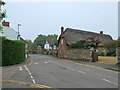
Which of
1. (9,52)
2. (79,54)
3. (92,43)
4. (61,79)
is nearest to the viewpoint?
(61,79)

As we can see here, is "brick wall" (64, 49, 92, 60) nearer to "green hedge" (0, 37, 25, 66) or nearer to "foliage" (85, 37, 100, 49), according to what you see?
"foliage" (85, 37, 100, 49)

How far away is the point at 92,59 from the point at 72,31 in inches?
812

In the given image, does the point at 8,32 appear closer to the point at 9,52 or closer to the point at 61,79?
the point at 9,52

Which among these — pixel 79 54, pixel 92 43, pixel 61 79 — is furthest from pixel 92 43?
pixel 61 79

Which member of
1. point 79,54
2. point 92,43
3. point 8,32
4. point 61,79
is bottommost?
point 61,79

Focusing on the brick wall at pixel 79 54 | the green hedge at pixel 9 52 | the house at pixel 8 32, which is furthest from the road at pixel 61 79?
the house at pixel 8 32

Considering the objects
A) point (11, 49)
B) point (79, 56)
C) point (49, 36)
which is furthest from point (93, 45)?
point (49, 36)

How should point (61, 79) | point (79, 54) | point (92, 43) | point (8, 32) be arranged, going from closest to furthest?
point (61, 79) < point (92, 43) < point (79, 54) < point (8, 32)

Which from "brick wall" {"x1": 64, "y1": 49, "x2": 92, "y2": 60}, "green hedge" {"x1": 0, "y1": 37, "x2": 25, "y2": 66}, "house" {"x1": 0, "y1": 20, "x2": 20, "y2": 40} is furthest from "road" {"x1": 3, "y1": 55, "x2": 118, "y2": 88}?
"house" {"x1": 0, "y1": 20, "x2": 20, "y2": 40}

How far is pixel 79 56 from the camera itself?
2766cm

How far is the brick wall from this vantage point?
2452 cm

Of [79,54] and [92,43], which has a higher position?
[92,43]

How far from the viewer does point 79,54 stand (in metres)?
27.7

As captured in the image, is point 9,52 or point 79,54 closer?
point 9,52
